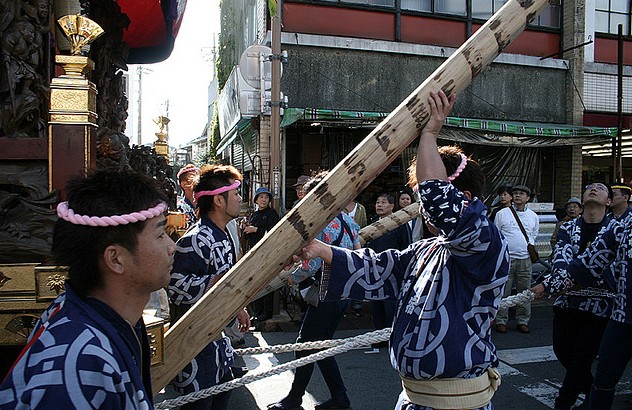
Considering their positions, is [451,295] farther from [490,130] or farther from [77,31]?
[490,130]

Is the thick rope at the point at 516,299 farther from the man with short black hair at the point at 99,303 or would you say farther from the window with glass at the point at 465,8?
the window with glass at the point at 465,8

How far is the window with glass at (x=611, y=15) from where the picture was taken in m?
12.6

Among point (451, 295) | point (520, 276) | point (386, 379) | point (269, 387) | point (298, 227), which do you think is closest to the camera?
point (298, 227)

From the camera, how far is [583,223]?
4.52m

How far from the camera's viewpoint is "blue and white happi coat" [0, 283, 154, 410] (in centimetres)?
108

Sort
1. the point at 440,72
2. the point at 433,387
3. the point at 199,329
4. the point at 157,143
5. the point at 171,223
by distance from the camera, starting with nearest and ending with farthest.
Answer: the point at 199,329, the point at 440,72, the point at 433,387, the point at 171,223, the point at 157,143

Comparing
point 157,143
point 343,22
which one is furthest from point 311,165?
point 157,143

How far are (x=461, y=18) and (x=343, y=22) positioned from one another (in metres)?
2.90

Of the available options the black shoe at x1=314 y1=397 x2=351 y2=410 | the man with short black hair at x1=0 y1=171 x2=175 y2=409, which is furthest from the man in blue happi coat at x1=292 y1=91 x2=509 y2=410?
the black shoe at x1=314 y1=397 x2=351 y2=410

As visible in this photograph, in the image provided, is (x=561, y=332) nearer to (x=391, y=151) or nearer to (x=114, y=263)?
(x=391, y=151)

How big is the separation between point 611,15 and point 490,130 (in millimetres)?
5495

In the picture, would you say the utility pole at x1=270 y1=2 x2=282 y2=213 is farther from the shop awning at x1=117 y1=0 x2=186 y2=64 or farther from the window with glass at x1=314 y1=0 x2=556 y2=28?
the window with glass at x1=314 y1=0 x2=556 y2=28

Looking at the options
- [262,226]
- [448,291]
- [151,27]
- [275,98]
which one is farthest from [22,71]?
[275,98]

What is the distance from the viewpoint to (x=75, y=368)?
43.4 inches
